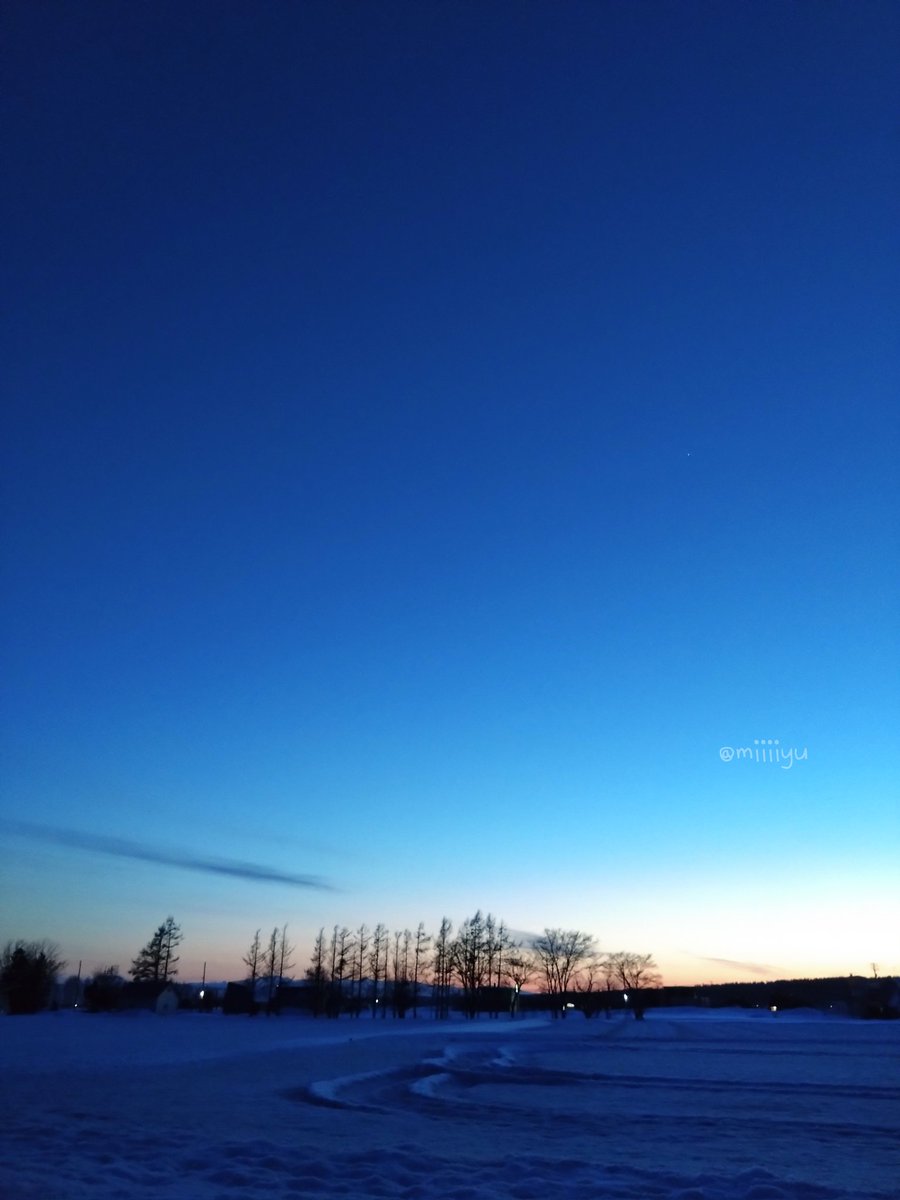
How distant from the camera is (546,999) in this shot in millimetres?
132625

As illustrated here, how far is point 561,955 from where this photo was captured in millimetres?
112312

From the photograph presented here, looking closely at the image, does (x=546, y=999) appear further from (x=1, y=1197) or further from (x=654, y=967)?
(x=1, y=1197)

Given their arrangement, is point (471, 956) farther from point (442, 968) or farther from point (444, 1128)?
point (444, 1128)

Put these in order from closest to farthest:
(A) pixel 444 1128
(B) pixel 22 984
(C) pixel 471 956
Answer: (A) pixel 444 1128 < (B) pixel 22 984 < (C) pixel 471 956

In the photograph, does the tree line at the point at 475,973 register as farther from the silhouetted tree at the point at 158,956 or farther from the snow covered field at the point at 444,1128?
the snow covered field at the point at 444,1128

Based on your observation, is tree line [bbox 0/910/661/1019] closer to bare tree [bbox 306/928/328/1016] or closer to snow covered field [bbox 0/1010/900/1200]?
bare tree [bbox 306/928/328/1016]

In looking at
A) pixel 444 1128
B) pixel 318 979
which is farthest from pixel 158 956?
pixel 444 1128

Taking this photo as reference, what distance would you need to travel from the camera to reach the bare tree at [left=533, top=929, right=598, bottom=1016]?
365ft

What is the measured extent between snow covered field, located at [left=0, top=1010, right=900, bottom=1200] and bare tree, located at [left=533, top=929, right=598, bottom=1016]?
3720 inches

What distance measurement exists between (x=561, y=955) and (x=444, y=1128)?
108196 millimetres

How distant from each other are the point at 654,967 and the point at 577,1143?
398 feet

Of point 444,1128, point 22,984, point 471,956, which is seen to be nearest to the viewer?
point 444,1128

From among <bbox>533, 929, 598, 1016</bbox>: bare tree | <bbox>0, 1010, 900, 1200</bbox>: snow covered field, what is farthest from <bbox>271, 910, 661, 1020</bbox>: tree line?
<bbox>0, 1010, 900, 1200</bbox>: snow covered field

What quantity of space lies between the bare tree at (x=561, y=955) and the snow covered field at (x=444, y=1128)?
9448 cm
